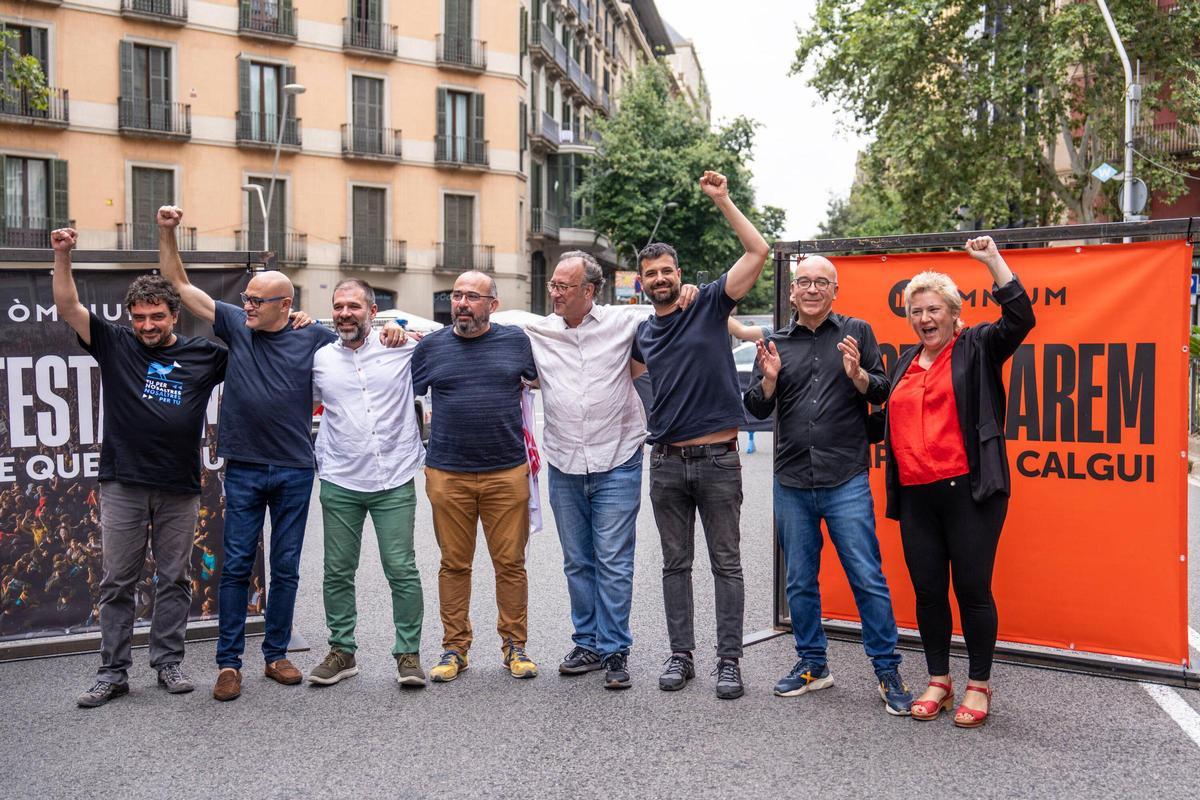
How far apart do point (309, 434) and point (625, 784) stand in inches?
95.7

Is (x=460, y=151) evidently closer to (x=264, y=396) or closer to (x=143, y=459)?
(x=264, y=396)

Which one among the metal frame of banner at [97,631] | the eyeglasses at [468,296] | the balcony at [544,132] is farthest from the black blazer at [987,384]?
the balcony at [544,132]

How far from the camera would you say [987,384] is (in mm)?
4945

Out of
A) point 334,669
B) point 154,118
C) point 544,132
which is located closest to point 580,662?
point 334,669


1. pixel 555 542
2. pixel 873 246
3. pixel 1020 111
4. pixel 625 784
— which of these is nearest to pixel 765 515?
pixel 555 542

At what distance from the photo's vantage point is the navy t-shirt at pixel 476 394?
18.6ft

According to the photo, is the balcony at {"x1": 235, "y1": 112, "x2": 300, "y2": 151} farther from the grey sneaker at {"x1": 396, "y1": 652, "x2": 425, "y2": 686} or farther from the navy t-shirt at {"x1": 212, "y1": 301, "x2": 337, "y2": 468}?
the grey sneaker at {"x1": 396, "y1": 652, "x2": 425, "y2": 686}

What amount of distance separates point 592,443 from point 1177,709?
286 centimetres

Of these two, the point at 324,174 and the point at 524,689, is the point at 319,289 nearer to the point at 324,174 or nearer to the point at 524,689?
the point at 324,174

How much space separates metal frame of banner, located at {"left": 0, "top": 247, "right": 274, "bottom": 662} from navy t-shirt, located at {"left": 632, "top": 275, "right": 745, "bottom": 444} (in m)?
2.20

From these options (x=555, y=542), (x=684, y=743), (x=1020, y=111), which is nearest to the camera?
(x=684, y=743)

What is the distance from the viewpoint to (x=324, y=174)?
38.7 meters

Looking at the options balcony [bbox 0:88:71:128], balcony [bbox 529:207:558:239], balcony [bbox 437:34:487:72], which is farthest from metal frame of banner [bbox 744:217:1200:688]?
balcony [bbox 529:207:558:239]

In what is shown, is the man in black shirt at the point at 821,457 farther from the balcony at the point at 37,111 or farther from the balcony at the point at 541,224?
the balcony at the point at 541,224
